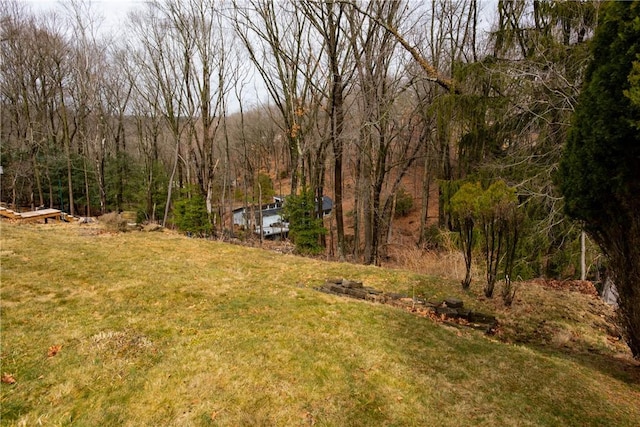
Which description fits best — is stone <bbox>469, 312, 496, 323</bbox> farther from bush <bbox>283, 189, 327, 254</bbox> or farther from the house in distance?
the house in distance

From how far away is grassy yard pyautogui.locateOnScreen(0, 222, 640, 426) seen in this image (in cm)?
292

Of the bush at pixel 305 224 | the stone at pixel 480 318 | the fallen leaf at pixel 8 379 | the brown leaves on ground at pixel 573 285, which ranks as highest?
the bush at pixel 305 224

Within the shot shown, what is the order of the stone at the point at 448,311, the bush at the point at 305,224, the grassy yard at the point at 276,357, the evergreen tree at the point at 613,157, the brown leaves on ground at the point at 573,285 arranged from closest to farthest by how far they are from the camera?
the grassy yard at the point at 276,357 < the evergreen tree at the point at 613,157 < the stone at the point at 448,311 < the brown leaves on ground at the point at 573,285 < the bush at the point at 305,224

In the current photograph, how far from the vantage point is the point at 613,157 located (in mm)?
3273

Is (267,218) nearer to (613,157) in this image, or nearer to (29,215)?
(29,215)

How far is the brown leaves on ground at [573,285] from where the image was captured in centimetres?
715

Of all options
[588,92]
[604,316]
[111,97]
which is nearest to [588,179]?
[588,92]

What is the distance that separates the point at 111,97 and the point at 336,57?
1772 centimetres

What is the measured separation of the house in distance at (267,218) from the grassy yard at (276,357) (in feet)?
56.7

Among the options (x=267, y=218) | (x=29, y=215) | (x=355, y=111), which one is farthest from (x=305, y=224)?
(x=267, y=218)

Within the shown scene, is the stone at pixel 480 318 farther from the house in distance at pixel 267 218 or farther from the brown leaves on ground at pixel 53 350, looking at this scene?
the house in distance at pixel 267 218

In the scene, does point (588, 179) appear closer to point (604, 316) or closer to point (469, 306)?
point (469, 306)

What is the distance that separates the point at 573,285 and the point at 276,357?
747 centimetres

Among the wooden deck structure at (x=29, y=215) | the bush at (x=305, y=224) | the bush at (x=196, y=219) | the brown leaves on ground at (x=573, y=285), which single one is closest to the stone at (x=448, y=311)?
the brown leaves on ground at (x=573, y=285)
